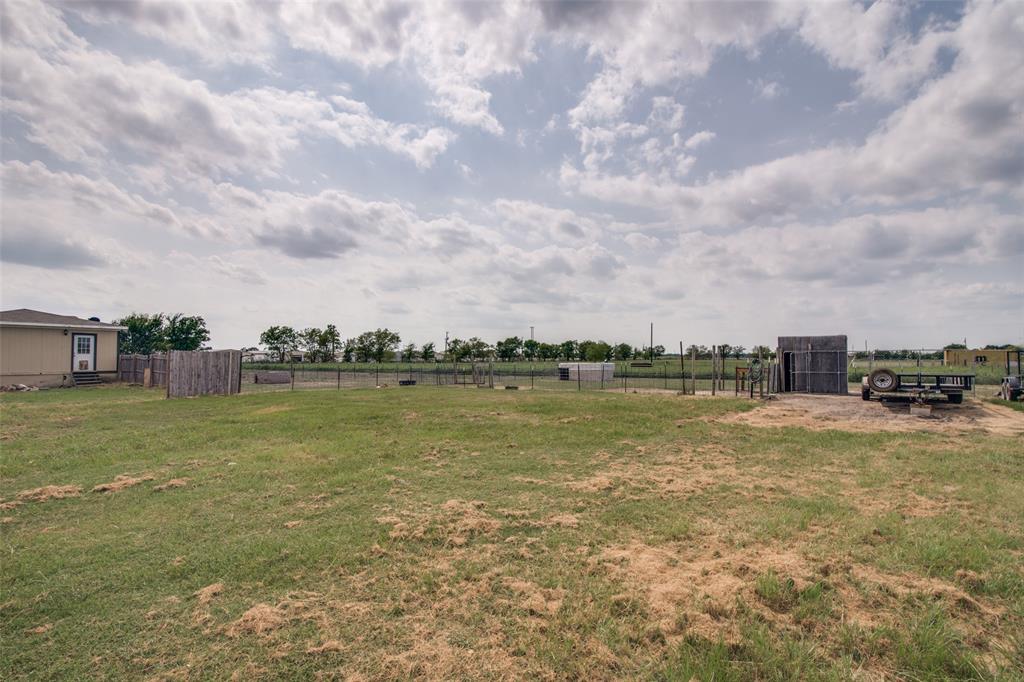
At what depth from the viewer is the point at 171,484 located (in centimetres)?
662

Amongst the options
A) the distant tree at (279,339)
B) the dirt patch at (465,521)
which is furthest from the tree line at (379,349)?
the dirt patch at (465,521)

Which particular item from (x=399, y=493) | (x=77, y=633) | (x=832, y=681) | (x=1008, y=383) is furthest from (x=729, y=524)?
(x=1008, y=383)

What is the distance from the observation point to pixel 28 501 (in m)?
5.98

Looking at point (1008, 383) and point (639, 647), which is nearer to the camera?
point (639, 647)

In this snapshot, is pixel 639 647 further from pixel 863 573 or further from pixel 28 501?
pixel 28 501

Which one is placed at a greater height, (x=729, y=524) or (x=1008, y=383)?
(x=1008, y=383)

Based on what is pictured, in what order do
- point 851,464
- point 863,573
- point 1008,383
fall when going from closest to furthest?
point 863,573, point 851,464, point 1008,383

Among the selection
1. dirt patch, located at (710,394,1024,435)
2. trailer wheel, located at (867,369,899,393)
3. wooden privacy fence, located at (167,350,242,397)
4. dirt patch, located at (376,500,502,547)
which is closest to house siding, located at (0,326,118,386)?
wooden privacy fence, located at (167,350,242,397)

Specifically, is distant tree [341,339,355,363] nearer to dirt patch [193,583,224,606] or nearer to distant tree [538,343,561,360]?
distant tree [538,343,561,360]

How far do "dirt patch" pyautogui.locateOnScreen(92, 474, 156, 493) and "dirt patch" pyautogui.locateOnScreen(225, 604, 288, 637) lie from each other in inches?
183

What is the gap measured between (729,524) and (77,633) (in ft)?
19.2

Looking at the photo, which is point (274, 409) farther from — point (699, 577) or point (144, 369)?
point (144, 369)

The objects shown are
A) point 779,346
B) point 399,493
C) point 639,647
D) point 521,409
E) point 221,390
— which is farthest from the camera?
point 779,346

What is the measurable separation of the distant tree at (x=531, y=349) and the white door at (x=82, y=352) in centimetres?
7440
